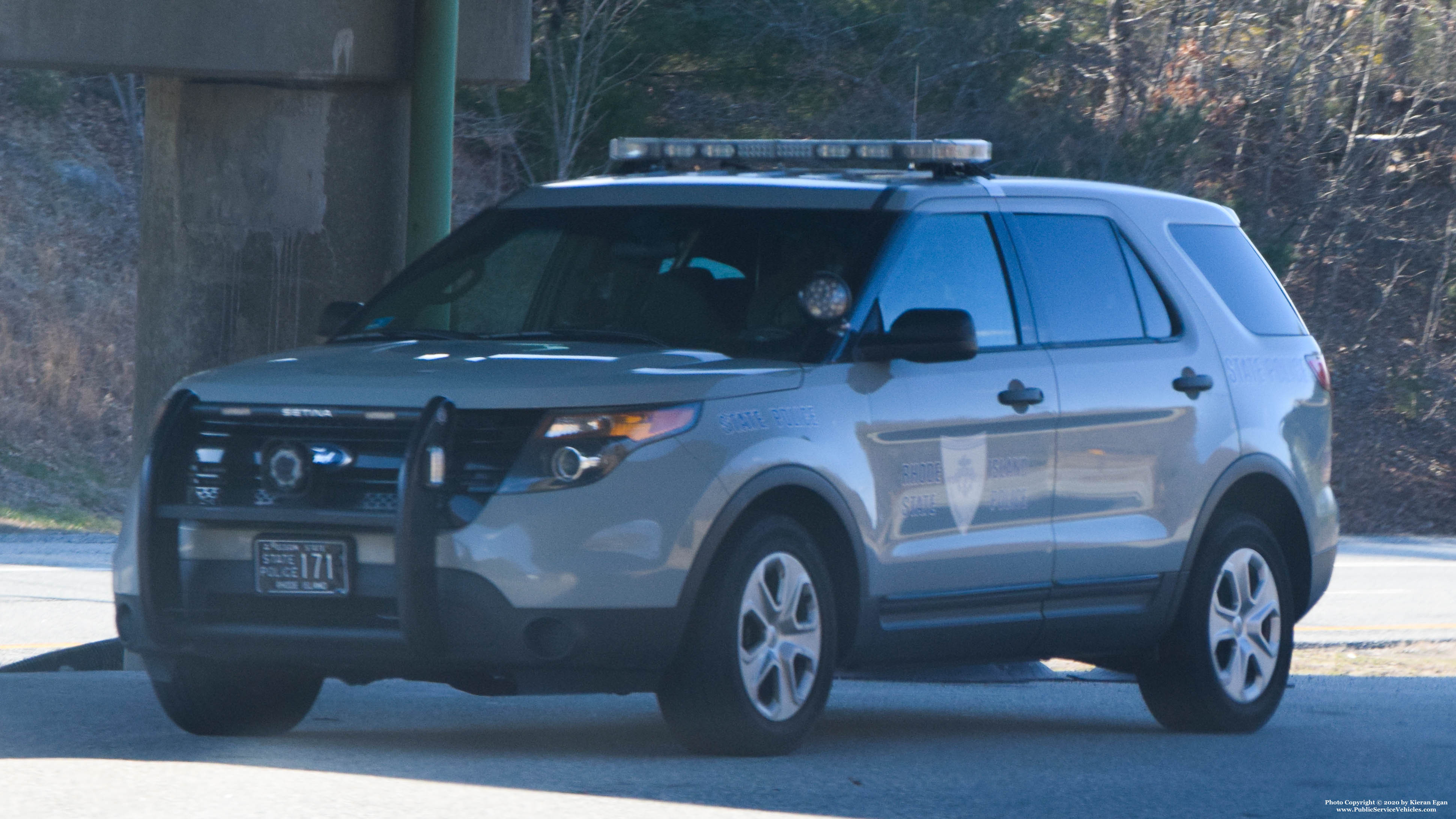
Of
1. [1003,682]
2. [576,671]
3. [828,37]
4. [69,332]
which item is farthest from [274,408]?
[828,37]

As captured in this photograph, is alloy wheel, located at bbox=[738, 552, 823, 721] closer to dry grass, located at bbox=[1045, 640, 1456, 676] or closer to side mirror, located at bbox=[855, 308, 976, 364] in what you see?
side mirror, located at bbox=[855, 308, 976, 364]

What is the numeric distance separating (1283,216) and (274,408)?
1148 inches

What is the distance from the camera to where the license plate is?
20.3ft

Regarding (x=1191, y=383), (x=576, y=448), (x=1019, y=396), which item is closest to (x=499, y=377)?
(x=576, y=448)

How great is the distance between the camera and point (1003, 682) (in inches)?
417

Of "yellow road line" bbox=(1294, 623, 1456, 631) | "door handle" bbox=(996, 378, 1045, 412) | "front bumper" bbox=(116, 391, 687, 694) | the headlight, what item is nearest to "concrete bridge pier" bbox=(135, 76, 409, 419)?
"front bumper" bbox=(116, 391, 687, 694)

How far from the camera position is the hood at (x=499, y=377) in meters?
6.19

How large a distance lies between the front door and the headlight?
96 centimetres

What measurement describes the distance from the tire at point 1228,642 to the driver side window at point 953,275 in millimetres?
1391

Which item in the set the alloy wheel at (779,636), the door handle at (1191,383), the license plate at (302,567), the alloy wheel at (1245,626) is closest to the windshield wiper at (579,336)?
the alloy wheel at (779,636)

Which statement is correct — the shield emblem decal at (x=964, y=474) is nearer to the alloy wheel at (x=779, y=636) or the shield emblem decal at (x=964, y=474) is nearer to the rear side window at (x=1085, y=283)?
the rear side window at (x=1085, y=283)

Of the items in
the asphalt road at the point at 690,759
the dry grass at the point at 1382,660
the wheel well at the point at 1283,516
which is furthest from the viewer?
the dry grass at the point at 1382,660

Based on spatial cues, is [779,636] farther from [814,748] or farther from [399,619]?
[399,619]

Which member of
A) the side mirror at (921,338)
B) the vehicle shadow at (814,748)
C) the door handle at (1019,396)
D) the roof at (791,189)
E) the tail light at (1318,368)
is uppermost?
the roof at (791,189)
